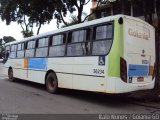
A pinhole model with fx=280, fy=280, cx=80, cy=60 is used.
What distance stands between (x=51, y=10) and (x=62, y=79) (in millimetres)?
10334

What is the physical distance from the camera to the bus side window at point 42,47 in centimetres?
1261

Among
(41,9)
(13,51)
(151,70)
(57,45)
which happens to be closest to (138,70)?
(151,70)

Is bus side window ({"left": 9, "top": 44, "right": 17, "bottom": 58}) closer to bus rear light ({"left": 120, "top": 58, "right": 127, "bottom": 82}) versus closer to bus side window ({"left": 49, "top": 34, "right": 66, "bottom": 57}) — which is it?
bus side window ({"left": 49, "top": 34, "right": 66, "bottom": 57})

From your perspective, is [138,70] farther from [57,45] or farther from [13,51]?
[13,51]

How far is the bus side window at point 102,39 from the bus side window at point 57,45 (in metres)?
2.11

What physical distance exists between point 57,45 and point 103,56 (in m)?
3.29

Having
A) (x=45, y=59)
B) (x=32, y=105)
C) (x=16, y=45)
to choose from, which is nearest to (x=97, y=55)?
(x=32, y=105)

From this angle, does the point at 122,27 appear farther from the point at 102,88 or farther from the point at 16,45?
the point at 16,45

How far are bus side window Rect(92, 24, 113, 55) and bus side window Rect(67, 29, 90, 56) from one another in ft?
1.38

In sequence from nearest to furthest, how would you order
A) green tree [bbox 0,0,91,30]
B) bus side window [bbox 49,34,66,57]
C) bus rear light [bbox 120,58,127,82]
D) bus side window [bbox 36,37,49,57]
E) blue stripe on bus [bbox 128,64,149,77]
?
bus rear light [bbox 120,58,127,82]
blue stripe on bus [bbox 128,64,149,77]
bus side window [bbox 49,34,66,57]
bus side window [bbox 36,37,49,57]
green tree [bbox 0,0,91,30]

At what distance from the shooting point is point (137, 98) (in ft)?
33.9

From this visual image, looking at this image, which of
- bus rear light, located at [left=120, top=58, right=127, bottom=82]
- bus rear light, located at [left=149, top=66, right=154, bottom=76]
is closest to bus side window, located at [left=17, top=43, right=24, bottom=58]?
bus rear light, located at [left=149, top=66, right=154, bottom=76]

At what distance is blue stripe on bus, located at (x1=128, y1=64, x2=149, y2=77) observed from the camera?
349 inches

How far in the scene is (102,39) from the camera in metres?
9.11
